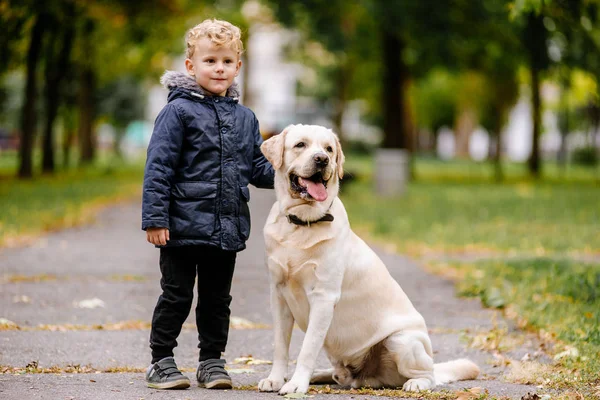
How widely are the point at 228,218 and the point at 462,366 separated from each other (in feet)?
5.59

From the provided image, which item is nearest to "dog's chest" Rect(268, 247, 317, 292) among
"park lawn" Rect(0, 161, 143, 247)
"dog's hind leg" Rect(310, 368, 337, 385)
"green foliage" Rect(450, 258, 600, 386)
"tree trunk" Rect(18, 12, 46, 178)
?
"dog's hind leg" Rect(310, 368, 337, 385)

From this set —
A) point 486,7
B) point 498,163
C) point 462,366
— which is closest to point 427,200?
point 486,7

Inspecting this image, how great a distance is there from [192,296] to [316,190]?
40.1 inches

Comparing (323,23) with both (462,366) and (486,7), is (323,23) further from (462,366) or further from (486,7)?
(462,366)

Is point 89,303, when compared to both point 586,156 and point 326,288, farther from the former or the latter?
point 586,156

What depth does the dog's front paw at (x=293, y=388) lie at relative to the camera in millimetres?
4859

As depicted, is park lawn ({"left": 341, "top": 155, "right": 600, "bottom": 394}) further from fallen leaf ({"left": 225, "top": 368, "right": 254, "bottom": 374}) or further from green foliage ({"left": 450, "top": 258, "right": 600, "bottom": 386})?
fallen leaf ({"left": 225, "top": 368, "right": 254, "bottom": 374})

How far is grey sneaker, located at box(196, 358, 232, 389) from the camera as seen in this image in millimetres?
5152

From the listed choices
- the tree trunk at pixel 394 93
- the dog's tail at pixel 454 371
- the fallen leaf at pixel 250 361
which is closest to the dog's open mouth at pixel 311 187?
the dog's tail at pixel 454 371

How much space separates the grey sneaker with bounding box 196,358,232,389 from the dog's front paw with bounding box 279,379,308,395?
1.44 feet

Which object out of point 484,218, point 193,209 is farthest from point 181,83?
point 484,218

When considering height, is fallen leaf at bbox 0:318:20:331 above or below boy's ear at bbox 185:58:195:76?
below

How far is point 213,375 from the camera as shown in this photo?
17.0ft

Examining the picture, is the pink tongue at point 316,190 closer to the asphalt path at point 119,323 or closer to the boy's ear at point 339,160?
the boy's ear at point 339,160
